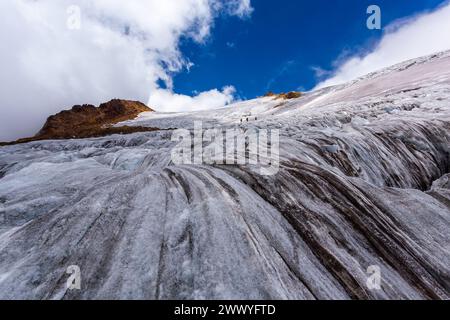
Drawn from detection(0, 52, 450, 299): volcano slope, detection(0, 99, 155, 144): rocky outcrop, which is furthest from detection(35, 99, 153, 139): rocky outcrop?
detection(0, 52, 450, 299): volcano slope

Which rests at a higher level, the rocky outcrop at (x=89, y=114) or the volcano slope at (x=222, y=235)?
the rocky outcrop at (x=89, y=114)

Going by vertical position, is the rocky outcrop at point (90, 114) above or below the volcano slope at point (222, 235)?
above

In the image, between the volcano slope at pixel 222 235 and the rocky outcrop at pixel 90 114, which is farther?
the rocky outcrop at pixel 90 114

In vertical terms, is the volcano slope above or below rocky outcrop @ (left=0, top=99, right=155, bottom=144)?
below

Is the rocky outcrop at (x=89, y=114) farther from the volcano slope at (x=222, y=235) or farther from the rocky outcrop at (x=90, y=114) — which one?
the volcano slope at (x=222, y=235)

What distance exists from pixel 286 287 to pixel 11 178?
931 centimetres

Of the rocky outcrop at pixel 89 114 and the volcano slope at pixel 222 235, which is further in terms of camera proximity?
the rocky outcrop at pixel 89 114

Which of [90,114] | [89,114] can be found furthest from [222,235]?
[89,114]

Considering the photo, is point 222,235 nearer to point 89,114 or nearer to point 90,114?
point 90,114

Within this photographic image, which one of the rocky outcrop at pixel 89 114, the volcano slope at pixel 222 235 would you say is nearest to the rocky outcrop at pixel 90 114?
the rocky outcrop at pixel 89 114

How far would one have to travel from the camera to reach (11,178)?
8781mm

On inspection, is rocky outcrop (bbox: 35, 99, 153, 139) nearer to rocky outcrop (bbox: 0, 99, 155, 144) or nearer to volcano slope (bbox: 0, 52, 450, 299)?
rocky outcrop (bbox: 0, 99, 155, 144)
